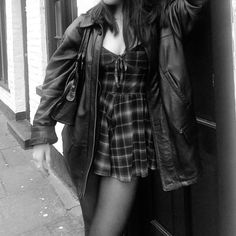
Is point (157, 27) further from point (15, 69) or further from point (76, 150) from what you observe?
point (15, 69)

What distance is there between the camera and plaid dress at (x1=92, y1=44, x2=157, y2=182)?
213 centimetres

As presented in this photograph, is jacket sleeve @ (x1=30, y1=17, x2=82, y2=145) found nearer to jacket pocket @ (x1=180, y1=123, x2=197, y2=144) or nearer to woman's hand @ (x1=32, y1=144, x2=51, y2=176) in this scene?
woman's hand @ (x1=32, y1=144, x2=51, y2=176)

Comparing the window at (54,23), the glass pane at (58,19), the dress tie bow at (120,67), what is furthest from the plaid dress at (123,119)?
the glass pane at (58,19)

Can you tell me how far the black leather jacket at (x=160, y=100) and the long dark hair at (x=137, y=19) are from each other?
0.17 feet

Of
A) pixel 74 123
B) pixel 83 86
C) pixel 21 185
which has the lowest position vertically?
pixel 21 185

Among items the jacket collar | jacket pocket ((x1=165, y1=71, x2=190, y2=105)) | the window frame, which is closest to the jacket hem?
jacket pocket ((x1=165, y1=71, x2=190, y2=105))

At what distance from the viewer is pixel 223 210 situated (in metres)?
2.22

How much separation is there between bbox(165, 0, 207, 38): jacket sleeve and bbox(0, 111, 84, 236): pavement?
7.50 feet

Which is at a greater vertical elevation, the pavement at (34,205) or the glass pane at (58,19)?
the glass pane at (58,19)

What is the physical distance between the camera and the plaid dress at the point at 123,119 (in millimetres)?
2133

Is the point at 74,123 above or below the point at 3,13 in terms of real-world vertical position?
below

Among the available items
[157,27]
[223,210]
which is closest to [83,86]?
[157,27]

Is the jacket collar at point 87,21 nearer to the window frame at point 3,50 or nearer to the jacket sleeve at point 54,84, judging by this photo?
the jacket sleeve at point 54,84

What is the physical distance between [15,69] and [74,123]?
18.1 feet
